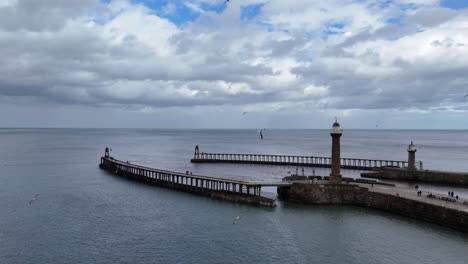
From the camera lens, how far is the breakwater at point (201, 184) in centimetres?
4772

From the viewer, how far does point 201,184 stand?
55.4m

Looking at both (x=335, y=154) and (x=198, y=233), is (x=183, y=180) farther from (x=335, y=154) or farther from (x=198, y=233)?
(x=198, y=233)

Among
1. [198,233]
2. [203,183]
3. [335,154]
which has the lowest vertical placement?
[198,233]

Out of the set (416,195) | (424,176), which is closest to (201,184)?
(416,195)

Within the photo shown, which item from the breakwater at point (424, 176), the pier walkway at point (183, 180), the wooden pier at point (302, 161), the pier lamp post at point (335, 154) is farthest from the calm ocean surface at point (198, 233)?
the wooden pier at point (302, 161)

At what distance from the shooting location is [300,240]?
3328 cm

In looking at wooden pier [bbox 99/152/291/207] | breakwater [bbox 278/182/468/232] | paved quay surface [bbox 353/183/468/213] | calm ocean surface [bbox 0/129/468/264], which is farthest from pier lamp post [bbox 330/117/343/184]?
wooden pier [bbox 99/152/291/207]

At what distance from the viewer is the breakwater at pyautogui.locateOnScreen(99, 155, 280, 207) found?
47.7m

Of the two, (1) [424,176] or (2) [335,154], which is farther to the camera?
(1) [424,176]

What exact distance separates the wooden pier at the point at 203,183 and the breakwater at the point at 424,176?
2384cm

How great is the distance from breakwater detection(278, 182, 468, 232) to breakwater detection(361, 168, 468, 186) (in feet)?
60.6

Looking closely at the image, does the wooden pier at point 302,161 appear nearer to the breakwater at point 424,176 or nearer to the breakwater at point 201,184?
the breakwater at point 424,176

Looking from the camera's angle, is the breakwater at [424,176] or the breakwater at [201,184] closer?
the breakwater at [201,184]

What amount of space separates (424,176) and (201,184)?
116ft
